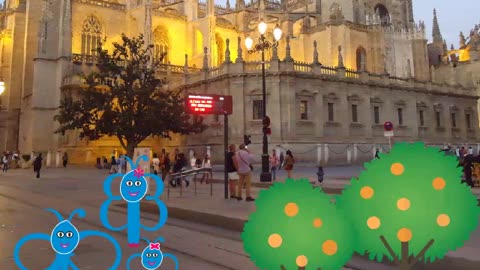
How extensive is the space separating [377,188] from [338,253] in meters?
0.38

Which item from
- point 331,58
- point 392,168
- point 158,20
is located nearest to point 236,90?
point 331,58

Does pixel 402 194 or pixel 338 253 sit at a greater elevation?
pixel 402 194

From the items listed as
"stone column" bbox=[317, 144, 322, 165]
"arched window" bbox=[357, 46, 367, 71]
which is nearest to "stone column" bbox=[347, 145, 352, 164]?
"stone column" bbox=[317, 144, 322, 165]

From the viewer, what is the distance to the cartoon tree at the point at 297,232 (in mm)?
1935

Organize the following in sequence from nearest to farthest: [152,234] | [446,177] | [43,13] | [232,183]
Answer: [446,177] → [152,234] → [232,183] → [43,13]

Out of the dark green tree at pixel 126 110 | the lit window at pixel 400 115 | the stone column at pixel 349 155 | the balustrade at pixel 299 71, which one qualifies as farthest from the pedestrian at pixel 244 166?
the lit window at pixel 400 115

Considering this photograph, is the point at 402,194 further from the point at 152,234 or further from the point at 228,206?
the point at 228,206

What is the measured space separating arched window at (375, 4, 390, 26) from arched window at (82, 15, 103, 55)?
33.7 meters

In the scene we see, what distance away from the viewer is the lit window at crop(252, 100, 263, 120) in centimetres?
2848

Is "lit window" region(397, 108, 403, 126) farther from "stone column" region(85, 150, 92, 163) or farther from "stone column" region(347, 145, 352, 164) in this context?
"stone column" region(85, 150, 92, 163)

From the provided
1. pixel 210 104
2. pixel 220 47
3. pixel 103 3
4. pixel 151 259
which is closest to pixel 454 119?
pixel 220 47

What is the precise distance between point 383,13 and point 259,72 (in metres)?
31.1

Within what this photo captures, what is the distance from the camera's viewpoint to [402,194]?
1.92 m

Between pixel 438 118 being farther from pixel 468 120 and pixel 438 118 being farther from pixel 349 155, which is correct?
pixel 349 155
